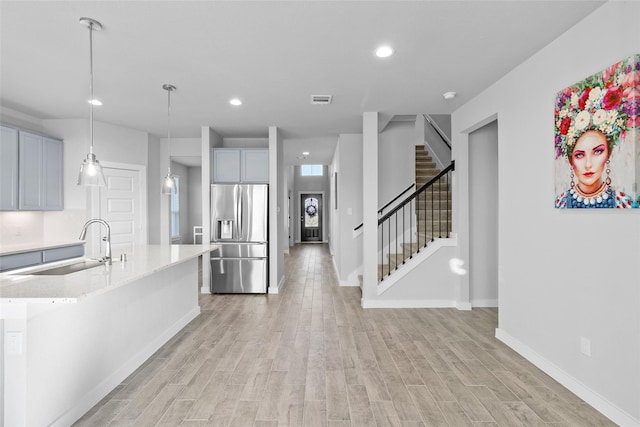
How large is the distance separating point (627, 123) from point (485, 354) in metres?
2.15

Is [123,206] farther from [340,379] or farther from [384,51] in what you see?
[384,51]

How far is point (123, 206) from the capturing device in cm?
563

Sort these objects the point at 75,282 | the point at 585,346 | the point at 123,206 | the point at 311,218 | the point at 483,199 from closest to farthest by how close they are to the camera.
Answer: the point at 75,282
the point at 585,346
the point at 483,199
the point at 123,206
the point at 311,218

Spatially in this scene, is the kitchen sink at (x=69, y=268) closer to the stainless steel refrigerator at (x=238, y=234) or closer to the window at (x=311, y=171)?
the stainless steel refrigerator at (x=238, y=234)

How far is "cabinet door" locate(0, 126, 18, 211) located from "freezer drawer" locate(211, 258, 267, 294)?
2609 millimetres

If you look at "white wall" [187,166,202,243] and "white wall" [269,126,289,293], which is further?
"white wall" [187,166,202,243]

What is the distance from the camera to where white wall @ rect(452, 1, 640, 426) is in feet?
6.81

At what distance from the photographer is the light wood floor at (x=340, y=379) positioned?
2180 millimetres

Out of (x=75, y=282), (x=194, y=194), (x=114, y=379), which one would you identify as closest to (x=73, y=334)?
(x=75, y=282)

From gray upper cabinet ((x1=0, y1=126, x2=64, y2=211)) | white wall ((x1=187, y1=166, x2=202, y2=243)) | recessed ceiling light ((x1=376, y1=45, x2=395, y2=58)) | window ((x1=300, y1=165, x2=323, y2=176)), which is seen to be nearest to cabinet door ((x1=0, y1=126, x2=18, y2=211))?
gray upper cabinet ((x1=0, y1=126, x2=64, y2=211))

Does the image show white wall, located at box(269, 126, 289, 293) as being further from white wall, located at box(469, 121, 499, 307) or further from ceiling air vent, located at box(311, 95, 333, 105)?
white wall, located at box(469, 121, 499, 307)

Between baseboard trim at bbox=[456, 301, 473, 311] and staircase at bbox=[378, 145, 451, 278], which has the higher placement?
staircase at bbox=[378, 145, 451, 278]

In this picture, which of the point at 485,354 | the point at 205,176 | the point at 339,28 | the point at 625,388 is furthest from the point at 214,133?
the point at 625,388

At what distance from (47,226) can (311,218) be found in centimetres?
996
